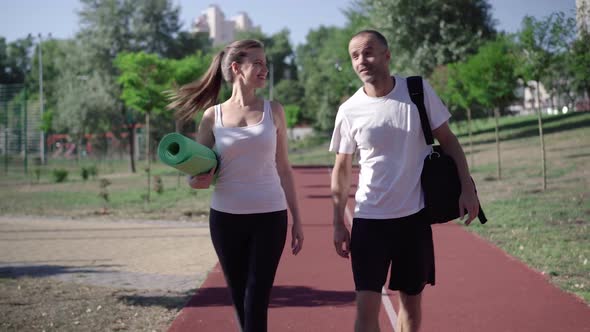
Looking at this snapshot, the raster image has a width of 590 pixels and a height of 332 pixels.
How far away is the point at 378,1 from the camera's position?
121 ft

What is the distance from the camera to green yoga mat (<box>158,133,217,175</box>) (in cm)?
329

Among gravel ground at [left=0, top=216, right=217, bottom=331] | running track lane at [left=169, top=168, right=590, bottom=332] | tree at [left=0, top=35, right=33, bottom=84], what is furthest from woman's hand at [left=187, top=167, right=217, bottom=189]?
tree at [left=0, top=35, right=33, bottom=84]

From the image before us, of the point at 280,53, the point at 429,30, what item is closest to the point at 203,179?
the point at 429,30

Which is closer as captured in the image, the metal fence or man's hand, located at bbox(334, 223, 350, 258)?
man's hand, located at bbox(334, 223, 350, 258)

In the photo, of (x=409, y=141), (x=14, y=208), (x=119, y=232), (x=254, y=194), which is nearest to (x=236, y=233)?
(x=254, y=194)

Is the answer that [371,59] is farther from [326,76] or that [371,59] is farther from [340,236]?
[326,76]

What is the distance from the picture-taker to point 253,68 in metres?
3.79

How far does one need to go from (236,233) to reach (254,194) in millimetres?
249

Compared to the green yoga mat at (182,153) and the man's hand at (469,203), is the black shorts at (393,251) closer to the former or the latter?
the man's hand at (469,203)

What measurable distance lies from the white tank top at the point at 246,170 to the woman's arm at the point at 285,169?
0.14 meters

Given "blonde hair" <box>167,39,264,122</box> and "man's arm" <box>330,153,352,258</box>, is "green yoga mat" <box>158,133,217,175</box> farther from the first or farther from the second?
"man's arm" <box>330,153,352,258</box>

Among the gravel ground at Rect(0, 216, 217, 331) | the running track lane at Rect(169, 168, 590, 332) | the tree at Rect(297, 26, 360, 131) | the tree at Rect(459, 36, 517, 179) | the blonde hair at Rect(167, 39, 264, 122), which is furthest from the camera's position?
the tree at Rect(297, 26, 360, 131)

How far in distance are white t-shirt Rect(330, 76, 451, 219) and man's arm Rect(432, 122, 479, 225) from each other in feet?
0.25

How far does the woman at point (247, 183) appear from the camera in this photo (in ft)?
12.0
